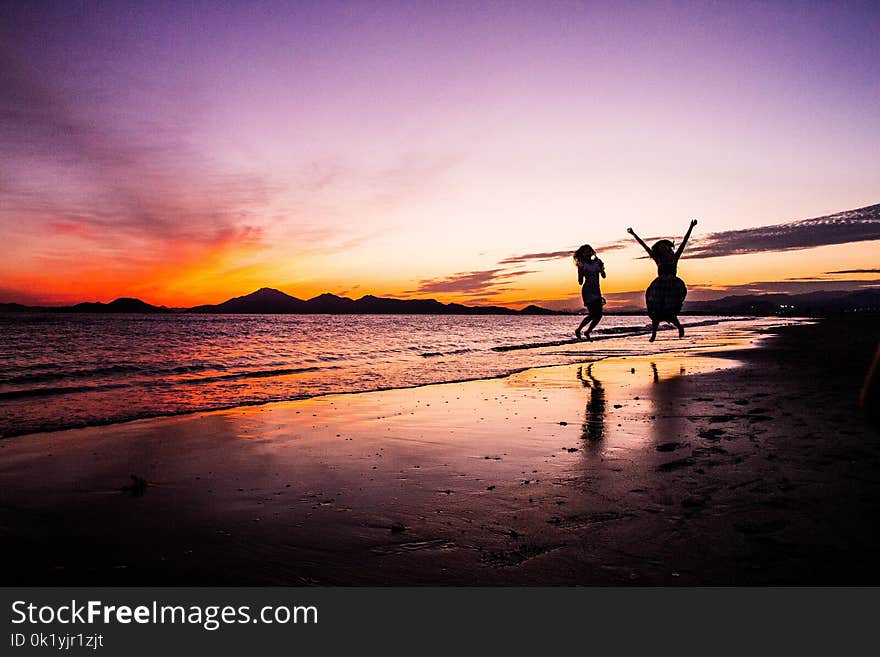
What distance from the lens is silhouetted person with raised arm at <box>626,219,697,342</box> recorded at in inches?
736

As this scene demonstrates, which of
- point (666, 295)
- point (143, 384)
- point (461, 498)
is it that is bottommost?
point (461, 498)

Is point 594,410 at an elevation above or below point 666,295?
below

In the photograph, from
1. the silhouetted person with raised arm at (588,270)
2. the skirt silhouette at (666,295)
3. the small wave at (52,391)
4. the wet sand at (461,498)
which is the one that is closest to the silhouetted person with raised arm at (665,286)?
the skirt silhouette at (666,295)

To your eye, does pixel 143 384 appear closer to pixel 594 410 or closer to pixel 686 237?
pixel 594 410

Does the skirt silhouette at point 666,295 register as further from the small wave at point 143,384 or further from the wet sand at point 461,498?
→ the small wave at point 143,384

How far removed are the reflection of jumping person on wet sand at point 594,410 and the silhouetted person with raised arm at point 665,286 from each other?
7633 millimetres

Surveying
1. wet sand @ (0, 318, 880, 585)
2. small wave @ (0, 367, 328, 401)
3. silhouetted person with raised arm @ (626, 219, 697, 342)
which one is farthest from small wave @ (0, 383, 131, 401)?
silhouetted person with raised arm @ (626, 219, 697, 342)

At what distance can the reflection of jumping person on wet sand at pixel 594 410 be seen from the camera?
691 centimetres

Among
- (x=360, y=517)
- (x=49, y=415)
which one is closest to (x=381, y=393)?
(x=49, y=415)

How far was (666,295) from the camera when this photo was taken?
63.3ft

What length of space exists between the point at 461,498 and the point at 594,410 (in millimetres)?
4655

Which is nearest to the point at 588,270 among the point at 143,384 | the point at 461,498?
the point at 143,384
